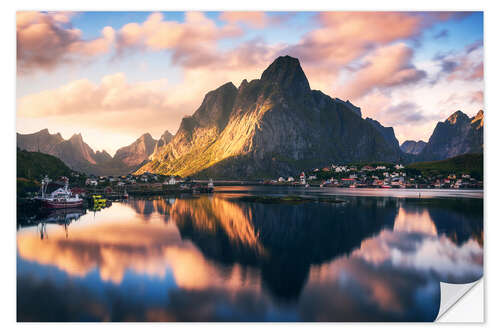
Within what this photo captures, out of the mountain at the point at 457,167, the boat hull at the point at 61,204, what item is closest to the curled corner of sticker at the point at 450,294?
the mountain at the point at 457,167

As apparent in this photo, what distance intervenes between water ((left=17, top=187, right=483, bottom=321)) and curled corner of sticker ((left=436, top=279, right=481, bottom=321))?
43cm

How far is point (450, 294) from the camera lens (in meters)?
14.3

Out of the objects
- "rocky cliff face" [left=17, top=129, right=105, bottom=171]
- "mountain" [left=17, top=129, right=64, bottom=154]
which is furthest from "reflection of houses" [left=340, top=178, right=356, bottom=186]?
"mountain" [left=17, top=129, right=64, bottom=154]

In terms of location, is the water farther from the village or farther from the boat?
the village

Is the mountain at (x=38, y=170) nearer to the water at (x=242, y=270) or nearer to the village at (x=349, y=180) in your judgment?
the water at (x=242, y=270)

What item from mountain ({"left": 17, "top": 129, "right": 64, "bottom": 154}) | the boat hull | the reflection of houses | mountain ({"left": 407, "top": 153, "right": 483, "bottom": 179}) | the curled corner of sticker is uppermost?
mountain ({"left": 17, "top": 129, "right": 64, "bottom": 154})

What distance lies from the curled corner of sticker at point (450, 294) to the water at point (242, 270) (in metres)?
0.43

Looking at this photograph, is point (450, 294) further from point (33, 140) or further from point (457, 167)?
point (457, 167)

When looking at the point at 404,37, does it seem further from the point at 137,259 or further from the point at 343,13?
the point at 137,259

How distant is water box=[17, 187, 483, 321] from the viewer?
13.2 meters

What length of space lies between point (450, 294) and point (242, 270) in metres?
10.8
